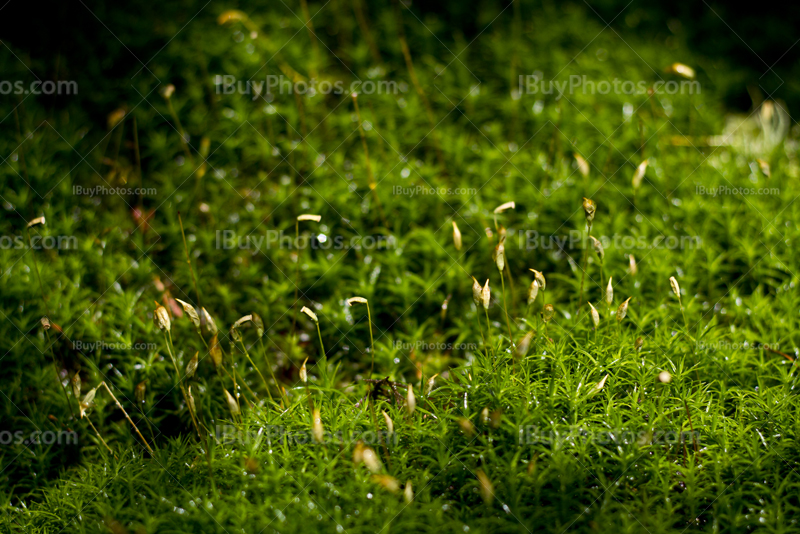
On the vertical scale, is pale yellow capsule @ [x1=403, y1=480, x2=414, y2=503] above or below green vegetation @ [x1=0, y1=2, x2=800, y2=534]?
below

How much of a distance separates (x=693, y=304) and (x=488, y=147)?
1475 mm

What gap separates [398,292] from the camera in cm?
264

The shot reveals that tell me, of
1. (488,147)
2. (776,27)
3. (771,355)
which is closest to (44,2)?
(488,147)

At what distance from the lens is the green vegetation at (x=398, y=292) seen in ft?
5.96

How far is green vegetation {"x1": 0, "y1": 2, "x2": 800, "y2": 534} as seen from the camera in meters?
1.82

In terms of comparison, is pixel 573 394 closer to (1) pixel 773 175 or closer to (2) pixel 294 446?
(2) pixel 294 446

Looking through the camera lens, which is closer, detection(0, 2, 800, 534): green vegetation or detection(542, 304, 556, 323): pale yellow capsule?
detection(0, 2, 800, 534): green vegetation

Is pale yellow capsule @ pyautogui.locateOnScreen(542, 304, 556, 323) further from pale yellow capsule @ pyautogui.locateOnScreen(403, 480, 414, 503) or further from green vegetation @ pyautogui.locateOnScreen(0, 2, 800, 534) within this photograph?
pale yellow capsule @ pyautogui.locateOnScreen(403, 480, 414, 503)

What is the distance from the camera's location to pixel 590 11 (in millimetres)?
4285

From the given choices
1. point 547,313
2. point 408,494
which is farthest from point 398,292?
point 408,494

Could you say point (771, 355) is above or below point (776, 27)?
below

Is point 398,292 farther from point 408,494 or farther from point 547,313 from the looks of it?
point 408,494

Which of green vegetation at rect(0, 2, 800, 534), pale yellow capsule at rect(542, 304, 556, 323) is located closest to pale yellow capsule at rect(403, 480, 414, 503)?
green vegetation at rect(0, 2, 800, 534)

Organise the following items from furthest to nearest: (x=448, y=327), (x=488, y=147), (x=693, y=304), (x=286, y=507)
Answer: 1. (x=488, y=147)
2. (x=448, y=327)
3. (x=693, y=304)
4. (x=286, y=507)
